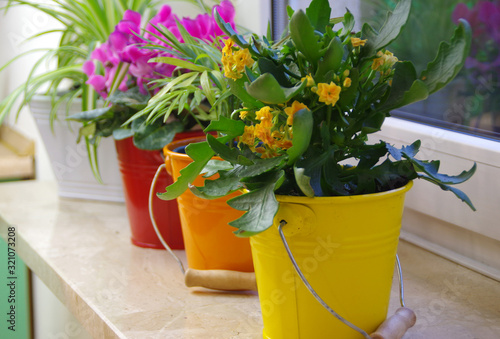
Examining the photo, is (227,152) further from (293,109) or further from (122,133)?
(122,133)

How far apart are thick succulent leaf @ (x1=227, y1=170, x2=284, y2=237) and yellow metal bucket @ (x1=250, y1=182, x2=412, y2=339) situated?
3cm

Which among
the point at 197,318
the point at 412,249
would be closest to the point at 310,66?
the point at 197,318

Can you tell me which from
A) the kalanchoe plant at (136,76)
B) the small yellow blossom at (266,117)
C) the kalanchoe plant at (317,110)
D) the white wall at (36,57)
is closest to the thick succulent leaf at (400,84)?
the kalanchoe plant at (317,110)

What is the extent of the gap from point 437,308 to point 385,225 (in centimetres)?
20

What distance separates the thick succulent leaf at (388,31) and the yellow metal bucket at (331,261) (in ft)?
0.43

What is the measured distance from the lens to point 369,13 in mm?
857

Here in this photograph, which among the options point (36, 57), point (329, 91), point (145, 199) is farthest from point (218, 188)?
point (36, 57)

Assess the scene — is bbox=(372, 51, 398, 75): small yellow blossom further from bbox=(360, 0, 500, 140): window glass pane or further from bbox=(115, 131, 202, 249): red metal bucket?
bbox=(115, 131, 202, 249): red metal bucket

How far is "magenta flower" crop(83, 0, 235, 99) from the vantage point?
2.56ft

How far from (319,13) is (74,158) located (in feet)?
2.42

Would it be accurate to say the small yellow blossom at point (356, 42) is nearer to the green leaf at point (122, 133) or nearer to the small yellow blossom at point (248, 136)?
the small yellow blossom at point (248, 136)

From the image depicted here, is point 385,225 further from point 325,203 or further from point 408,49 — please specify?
point 408,49

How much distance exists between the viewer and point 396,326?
1.77 ft

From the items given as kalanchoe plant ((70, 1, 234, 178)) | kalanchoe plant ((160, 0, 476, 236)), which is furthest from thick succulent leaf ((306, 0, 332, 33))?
kalanchoe plant ((70, 1, 234, 178))
